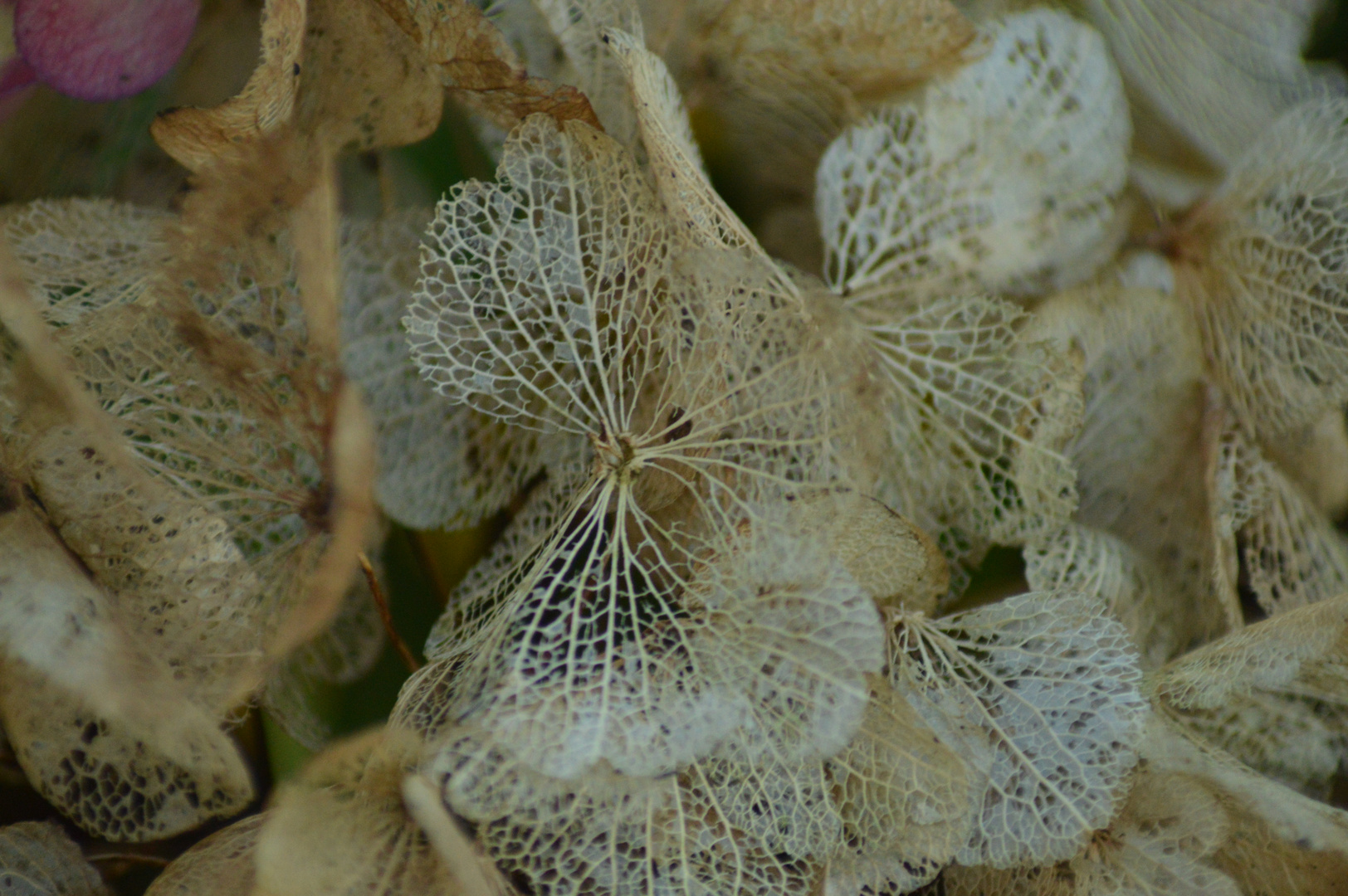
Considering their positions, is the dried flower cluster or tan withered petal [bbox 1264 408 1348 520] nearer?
the dried flower cluster

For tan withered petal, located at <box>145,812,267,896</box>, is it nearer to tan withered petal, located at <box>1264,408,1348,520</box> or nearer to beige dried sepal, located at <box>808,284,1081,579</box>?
beige dried sepal, located at <box>808,284,1081,579</box>

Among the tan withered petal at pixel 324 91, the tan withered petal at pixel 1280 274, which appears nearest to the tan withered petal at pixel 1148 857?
the tan withered petal at pixel 1280 274

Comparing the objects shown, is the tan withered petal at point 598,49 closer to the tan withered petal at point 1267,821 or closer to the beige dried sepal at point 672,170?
the beige dried sepal at point 672,170

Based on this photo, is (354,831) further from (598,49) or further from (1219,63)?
(1219,63)

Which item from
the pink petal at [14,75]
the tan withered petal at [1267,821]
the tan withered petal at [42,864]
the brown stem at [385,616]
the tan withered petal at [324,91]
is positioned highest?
the pink petal at [14,75]

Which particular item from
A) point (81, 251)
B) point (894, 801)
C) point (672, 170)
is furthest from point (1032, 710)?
point (81, 251)

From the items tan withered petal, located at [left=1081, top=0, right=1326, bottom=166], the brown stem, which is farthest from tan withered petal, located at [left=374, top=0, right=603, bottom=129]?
tan withered petal, located at [left=1081, top=0, right=1326, bottom=166]

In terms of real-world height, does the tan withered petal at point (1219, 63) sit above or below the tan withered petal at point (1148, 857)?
above
